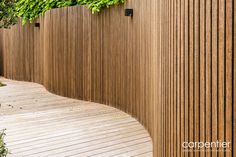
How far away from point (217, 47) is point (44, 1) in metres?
8.92

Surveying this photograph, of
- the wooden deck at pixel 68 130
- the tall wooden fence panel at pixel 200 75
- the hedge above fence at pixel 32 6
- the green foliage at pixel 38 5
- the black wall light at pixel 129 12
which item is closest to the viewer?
the tall wooden fence panel at pixel 200 75

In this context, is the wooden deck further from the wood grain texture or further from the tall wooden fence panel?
the tall wooden fence panel

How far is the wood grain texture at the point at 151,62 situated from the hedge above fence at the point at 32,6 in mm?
181

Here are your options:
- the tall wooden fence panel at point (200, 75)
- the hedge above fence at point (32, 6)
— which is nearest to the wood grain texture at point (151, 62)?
the tall wooden fence panel at point (200, 75)

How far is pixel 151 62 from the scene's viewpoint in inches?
181

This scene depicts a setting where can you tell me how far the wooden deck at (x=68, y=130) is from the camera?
414cm

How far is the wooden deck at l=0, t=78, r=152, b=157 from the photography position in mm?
4145

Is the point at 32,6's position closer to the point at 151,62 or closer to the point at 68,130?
the point at 68,130

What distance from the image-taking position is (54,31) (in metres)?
8.67

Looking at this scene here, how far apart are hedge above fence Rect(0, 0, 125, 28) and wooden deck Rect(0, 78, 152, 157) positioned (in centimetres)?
152

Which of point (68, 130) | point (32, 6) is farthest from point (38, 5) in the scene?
point (68, 130)

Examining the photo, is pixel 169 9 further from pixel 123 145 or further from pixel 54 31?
pixel 54 31

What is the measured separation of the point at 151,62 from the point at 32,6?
22.4 feet

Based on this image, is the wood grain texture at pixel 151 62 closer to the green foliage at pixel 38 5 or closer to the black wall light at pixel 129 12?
the black wall light at pixel 129 12
